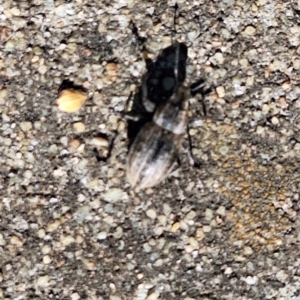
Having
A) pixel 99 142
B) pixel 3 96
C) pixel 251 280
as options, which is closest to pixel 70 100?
pixel 99 142

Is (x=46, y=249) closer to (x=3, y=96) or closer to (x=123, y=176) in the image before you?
(x=123, y=176)

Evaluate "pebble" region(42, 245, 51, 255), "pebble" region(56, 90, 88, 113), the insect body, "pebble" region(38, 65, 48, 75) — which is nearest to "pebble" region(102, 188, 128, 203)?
the insect body

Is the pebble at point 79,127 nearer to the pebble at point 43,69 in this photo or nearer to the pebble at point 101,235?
the pebble at point 43,69

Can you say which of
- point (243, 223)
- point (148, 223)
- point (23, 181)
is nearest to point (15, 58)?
point (23, 181)

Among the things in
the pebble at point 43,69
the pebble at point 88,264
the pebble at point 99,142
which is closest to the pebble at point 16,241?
the pebble at point 88,264

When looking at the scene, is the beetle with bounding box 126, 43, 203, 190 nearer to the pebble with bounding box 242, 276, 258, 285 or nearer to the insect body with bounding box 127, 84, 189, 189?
the insect body with bounding box 127, 84, 189, 189

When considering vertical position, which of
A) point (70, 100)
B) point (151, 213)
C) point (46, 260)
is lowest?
point (46, 260)
